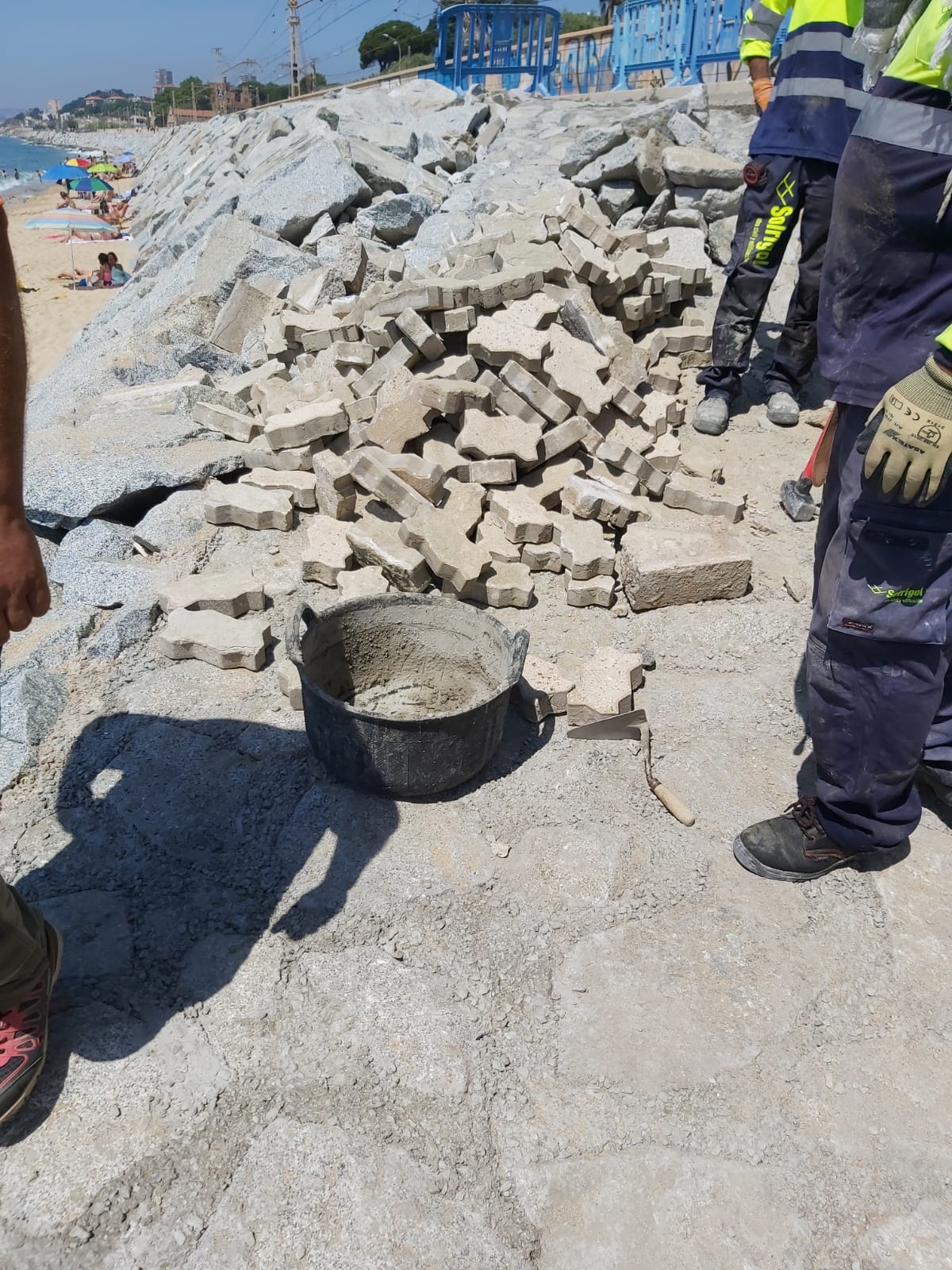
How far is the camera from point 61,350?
10344mm

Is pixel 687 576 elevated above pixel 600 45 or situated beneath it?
situated beneath

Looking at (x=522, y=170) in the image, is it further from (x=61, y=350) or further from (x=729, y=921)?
(x=729, y=921)

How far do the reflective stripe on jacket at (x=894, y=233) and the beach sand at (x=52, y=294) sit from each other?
6550 millimetres

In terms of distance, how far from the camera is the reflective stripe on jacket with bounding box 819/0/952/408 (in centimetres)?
199

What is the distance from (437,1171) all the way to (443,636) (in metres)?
1.72

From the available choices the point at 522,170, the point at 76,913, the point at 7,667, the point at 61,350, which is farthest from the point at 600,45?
the point at 76,913

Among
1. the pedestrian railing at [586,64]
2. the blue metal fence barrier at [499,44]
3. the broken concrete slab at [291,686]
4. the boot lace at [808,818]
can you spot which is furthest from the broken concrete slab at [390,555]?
the blue metal fence barrier at [499,44]

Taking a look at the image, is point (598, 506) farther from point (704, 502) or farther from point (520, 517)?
point (704, 502)

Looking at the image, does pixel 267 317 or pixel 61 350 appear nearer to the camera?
pixel 267 317

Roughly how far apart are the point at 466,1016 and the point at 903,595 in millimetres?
1522

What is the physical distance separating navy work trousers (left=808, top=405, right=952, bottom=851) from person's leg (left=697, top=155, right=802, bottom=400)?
2.79 metres

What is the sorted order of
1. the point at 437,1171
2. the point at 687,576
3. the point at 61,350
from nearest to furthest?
the point at 437,1171 → the point at 687,576 → the point at 61,350

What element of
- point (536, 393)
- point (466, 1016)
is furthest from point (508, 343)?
point (466, 1016)

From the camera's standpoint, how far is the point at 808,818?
8.40 ft
